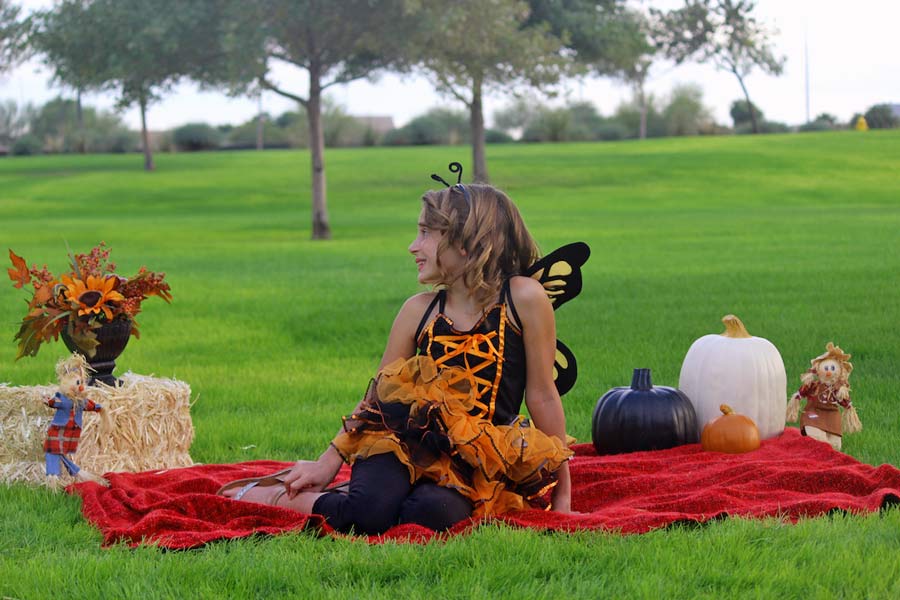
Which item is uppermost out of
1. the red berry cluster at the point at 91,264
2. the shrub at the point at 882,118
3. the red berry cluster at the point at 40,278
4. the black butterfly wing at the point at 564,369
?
the shrub at the point at 882,118

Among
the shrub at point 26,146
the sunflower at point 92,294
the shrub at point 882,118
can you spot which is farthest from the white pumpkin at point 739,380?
the shrub at point 882,118

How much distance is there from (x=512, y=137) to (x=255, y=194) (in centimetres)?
3085

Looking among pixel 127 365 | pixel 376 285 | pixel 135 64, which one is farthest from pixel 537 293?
pixel 135 64

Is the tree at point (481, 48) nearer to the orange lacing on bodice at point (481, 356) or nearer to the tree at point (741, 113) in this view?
the orange lacing on bodice at point (481, 356)

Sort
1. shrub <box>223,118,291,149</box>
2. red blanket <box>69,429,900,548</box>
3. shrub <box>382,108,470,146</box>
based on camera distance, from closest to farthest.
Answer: red blanket <box>69,429,900,548</box> < shrub <box>382,108,470,146</box> < shrub <box>223,118,291,149</box>

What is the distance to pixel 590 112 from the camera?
8288cm

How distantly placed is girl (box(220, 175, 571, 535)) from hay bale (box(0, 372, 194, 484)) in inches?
44.5

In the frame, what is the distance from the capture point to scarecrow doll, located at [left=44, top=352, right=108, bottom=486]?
596cm

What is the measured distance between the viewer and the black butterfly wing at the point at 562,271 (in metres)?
5.64

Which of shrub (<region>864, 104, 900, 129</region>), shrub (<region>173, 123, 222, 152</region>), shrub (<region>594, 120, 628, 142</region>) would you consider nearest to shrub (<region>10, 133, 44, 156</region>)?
shrub (<region>173, 123, 222, 152</region>)

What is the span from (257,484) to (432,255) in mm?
1406

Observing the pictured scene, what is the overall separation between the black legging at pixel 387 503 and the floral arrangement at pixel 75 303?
7.01 ft

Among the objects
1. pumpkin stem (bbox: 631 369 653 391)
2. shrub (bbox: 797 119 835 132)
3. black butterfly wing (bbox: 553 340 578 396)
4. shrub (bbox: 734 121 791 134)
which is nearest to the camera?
black butterfly wing (bbox: 553 340 578 396)

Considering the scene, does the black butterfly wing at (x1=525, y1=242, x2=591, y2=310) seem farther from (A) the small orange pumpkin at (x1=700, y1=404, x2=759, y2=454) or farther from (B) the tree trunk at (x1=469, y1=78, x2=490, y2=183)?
(B) the tree trunk at (x1=469, y1=78, x2=490, y2=183)
